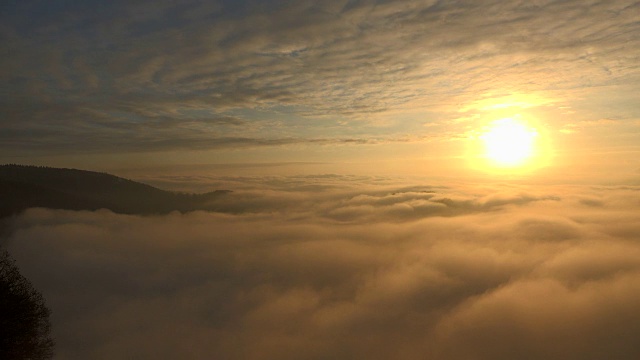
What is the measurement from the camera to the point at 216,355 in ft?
346

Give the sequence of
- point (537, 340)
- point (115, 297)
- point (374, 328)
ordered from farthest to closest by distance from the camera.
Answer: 1. point (115, 297)
2. point (374, 328)
3. point (537, 340)

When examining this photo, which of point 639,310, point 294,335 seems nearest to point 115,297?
point 294,335

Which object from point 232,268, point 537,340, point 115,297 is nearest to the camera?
point 537,340

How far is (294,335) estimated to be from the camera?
117m

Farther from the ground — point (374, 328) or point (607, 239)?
point (607, 239)

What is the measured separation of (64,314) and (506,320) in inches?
4962

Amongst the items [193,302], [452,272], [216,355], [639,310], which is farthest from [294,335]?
[639,310]

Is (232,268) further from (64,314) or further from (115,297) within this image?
(64,314)

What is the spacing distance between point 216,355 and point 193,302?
39425mm

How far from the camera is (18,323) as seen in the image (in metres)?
32.3

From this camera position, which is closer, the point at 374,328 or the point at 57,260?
the point at 374,328

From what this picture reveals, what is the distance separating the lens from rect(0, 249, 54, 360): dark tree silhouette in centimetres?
3130

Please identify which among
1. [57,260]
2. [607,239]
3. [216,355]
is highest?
[607,239]

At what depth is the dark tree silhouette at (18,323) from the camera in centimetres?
3130
